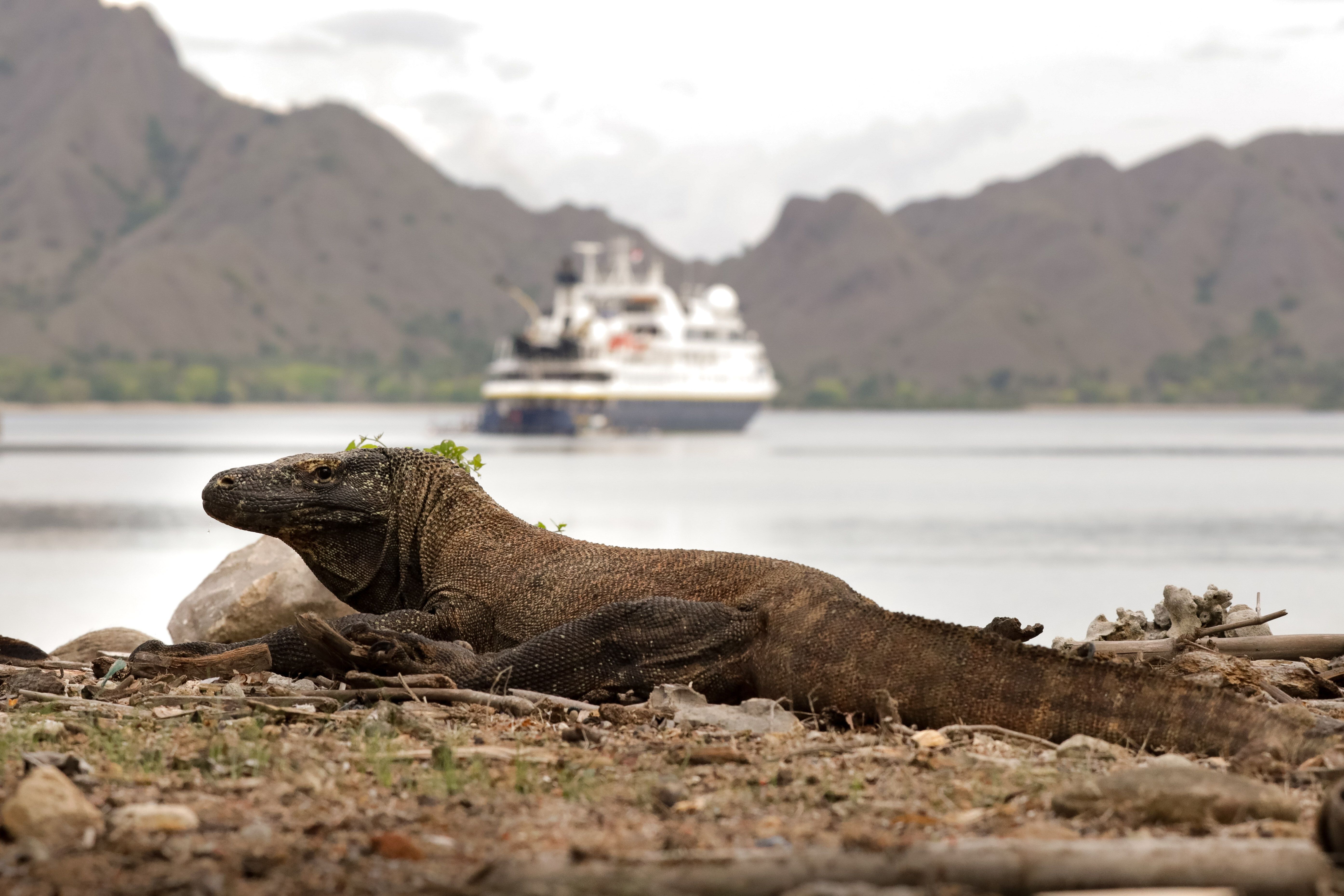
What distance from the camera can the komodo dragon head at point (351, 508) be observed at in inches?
286

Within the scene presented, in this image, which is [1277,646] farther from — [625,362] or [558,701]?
[625,362]

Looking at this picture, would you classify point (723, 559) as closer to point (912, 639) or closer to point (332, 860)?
point (912, 639)

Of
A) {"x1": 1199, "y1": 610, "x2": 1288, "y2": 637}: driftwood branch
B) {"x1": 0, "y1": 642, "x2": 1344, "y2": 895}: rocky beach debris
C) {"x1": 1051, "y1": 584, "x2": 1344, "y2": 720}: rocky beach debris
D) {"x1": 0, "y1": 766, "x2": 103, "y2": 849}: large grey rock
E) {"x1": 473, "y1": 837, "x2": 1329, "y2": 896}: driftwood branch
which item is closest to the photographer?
{"x1": 473, "y1": 837, "x2": 1329, "y2": 896}: driftwood branch

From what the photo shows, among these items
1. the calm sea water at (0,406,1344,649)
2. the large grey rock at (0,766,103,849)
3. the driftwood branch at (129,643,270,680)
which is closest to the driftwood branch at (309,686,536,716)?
the driftwood branch at (129,643,270,680)

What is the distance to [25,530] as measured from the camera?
36938mm

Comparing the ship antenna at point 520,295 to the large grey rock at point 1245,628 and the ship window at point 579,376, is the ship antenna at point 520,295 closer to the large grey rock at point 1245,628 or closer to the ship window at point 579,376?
the ship window at point 579,376

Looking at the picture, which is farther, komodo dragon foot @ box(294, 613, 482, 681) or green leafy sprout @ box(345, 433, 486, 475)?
green leafy sprout @ box(345, 433, 486, 475)

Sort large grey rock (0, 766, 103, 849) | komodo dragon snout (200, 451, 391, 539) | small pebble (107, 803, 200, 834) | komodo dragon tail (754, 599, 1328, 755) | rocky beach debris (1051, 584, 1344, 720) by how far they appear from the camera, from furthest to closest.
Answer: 1. komodo dragon snout (200, 451, 391, 539)
2. rocky beach debris (1051, 584, 1344, 720)
3. komodo dragon tail (754, 599, 1328, 755)
4. small pebble (107, 803, 200, 834)
5. large grey rock (0, 766, 103, 849)

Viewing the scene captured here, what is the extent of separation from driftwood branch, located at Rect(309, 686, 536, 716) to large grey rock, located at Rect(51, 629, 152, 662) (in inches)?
126

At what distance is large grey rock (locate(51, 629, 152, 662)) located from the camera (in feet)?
28.9

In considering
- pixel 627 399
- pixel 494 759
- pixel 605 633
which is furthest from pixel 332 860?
pixel 627 399

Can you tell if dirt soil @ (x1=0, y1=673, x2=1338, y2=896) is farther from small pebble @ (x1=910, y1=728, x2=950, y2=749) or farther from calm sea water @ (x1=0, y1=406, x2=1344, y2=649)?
calm sea water @ (x1=0, y1=406, x2=1344, y2=649)

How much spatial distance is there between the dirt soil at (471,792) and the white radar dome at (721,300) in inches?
4364

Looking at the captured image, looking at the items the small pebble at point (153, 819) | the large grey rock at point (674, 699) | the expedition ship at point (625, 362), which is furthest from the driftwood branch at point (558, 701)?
the expedition ship at point (625, 362)
